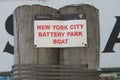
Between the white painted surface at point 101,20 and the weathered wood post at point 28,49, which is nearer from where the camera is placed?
the weathered wood post at point 28,49

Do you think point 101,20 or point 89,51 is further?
point 101,20

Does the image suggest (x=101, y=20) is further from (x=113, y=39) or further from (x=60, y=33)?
(x=60, y=33)

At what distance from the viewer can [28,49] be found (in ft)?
8.96

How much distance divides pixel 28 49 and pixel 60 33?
23 cm

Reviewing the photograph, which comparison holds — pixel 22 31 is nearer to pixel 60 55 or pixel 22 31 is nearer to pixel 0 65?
pixel 60 55

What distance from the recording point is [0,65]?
506 cm

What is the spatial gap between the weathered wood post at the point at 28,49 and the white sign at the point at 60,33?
4cm

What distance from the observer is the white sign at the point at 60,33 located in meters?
2.71

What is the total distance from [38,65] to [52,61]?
109 mm

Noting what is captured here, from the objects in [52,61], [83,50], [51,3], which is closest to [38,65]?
[52,61]

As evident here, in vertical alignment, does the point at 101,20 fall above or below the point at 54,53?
above

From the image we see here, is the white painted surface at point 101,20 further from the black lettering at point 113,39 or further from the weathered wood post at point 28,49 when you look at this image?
the weathered wood post at point 28,49

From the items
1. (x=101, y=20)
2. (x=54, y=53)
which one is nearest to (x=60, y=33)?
(x=54, y=53)

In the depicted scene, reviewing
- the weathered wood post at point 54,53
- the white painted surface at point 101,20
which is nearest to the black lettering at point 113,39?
the white painted surface at point 101,20
